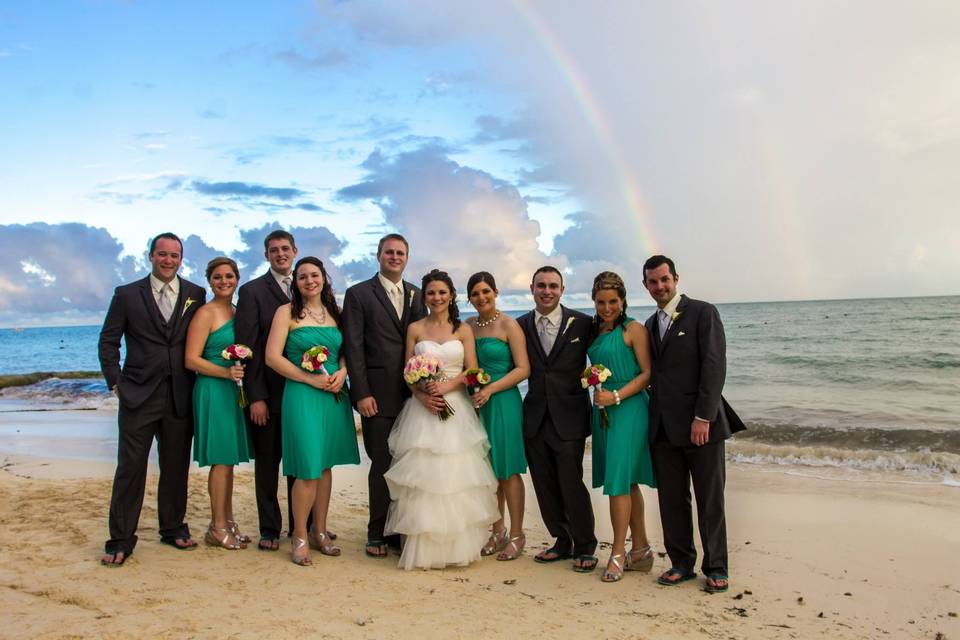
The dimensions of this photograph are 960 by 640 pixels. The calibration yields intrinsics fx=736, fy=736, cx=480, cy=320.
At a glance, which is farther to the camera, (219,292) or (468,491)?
(219,292)

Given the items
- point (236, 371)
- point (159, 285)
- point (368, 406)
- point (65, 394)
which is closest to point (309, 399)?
point (368, 406)

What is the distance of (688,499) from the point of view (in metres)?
5.42

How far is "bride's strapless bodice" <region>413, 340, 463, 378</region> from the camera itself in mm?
5645

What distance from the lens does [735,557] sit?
6.16 metres

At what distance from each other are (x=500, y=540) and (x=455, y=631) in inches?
70.8

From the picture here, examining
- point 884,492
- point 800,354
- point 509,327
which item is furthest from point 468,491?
point 800,354

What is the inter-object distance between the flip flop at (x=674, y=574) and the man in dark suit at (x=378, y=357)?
2.16m

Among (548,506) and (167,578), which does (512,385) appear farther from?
(167,578)

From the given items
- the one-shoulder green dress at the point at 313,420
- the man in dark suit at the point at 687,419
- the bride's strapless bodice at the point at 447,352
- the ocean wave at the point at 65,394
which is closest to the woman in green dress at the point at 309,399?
the one-shoulder green dress at the point at 313,420

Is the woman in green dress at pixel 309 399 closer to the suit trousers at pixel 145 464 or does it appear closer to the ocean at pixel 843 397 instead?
the suit trousers at pixel 145 464

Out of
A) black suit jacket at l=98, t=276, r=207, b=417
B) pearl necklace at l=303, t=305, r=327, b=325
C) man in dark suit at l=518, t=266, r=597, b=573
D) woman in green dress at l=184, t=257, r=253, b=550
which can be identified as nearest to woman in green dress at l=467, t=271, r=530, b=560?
man in dark suit at l=518, t=266, r=597, b=573

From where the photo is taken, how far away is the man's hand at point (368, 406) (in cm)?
572

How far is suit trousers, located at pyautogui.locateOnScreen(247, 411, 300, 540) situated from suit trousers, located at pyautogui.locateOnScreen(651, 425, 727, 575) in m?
2.91

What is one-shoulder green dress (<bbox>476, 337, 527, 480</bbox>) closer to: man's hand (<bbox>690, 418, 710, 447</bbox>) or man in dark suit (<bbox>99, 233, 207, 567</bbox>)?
man's hand (<bbox>690, 418, 710, 447</bbox>)
